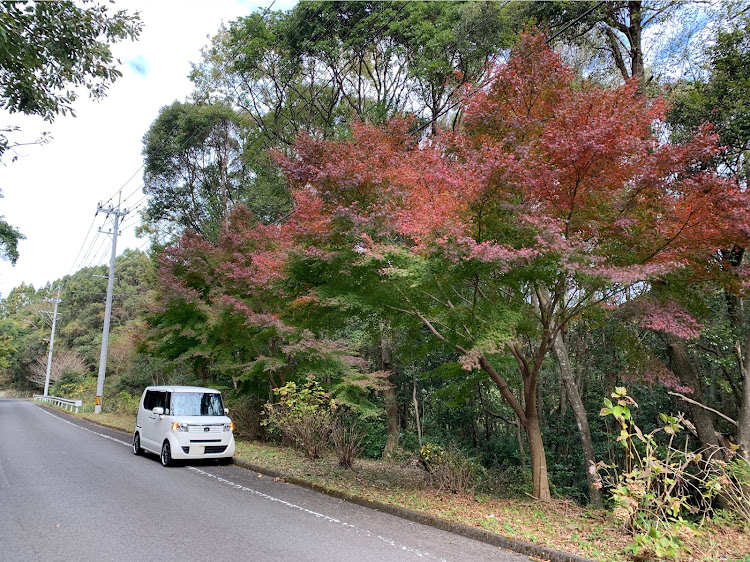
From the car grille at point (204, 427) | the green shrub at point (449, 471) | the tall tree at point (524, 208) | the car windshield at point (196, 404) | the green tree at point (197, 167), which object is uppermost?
the green tree at point (197, 167)

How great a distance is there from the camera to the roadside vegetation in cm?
596

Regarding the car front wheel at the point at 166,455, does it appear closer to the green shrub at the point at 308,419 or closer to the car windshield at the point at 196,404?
the car windshield at the point at 196,404

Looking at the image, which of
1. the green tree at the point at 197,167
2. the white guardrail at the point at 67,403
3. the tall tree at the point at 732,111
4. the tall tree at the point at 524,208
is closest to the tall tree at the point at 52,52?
the tall tree at the point at 524,208

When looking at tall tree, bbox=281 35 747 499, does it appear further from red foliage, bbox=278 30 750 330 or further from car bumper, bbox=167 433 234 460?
car bumper, bbox=167 433 234 460

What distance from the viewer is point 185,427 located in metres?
9.60

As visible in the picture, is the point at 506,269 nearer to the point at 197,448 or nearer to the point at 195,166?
the point at 197,448

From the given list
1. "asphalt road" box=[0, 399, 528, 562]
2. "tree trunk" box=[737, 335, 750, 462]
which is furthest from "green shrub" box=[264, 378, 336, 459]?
"tree trunk" box=[737, 335, 750, 462]

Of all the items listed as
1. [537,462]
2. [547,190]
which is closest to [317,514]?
[537,462]

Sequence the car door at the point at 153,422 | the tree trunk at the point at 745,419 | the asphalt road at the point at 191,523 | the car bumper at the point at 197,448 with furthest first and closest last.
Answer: the car door at the point at 153,422 → the car bumper at the point at 197,448 → the tree trunk at the point at 745,419 → the asphalt road at the point at 191,523

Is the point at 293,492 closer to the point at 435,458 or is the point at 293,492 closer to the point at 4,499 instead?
the point at 435,458

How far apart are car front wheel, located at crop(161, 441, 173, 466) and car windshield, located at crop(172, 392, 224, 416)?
2.22ft

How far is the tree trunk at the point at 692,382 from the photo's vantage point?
8.77 m

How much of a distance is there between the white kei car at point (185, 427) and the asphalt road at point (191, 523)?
0.59 metres

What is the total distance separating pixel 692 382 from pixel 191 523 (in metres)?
9.41
